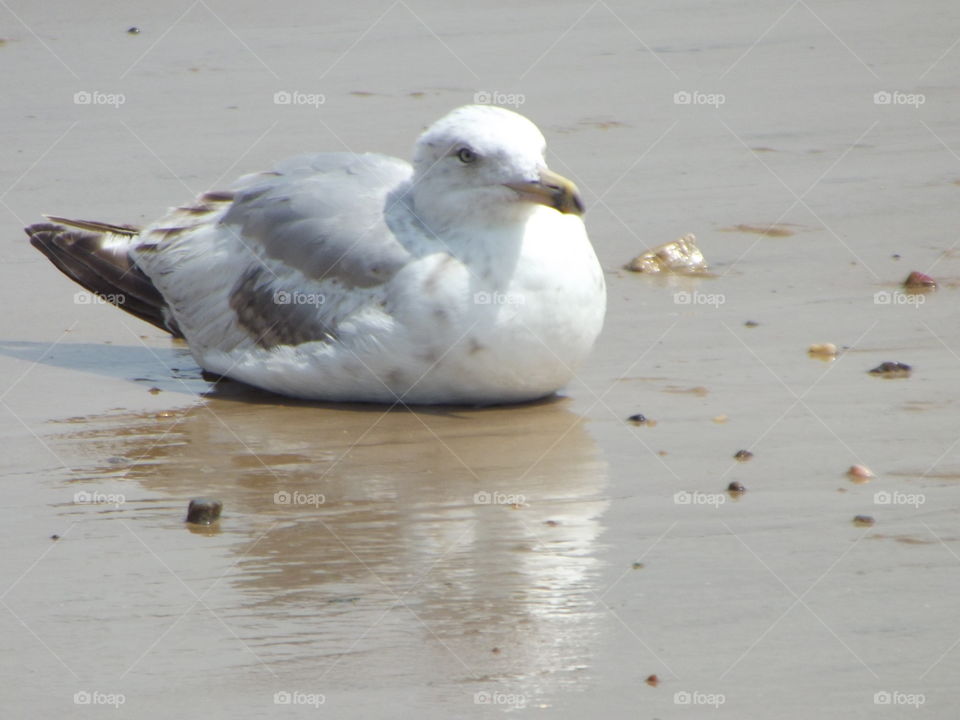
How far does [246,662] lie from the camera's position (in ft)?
12.2

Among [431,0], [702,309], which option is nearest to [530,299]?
[702,309]

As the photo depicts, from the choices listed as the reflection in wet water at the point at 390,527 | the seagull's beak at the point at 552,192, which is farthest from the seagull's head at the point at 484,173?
the reflection in wet water at the point at 390,527

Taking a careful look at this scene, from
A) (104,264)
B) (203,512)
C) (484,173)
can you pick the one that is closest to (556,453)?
(484,173)

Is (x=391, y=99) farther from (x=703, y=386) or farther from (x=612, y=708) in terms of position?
(x=612, y=708)

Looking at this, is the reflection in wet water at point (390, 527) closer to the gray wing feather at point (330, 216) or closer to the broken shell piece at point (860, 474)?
the gray wing feather at point (330, 216)

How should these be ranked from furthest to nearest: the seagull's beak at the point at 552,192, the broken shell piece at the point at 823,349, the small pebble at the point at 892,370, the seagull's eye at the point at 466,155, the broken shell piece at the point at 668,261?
the broken shell piece at the point at 668,261 → the broken shell piece at the point at 823,349 → the small pebble at the point at 892,370 → the seagull's eye at the point at 466,155 → the seagull's beak at the point at 552,192

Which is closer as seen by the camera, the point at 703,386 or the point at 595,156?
the point at 703,386

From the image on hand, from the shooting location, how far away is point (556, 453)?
17.0ft

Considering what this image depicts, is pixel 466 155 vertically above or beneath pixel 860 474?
above

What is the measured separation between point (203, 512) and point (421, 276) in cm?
122

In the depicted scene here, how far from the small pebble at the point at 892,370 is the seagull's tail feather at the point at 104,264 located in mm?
2682

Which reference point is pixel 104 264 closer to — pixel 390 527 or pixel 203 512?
pixel 203 512

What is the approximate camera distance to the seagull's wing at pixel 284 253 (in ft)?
18.5

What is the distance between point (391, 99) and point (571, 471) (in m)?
4.77
